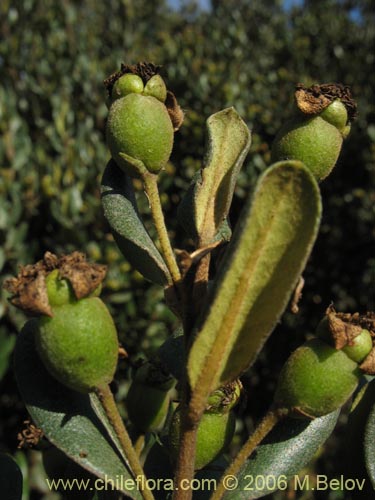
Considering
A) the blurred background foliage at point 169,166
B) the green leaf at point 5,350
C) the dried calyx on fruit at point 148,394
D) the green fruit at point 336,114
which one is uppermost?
the green fruit at point 336,114

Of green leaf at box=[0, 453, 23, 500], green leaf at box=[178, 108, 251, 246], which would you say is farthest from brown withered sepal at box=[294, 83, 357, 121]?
green leaf at box=[0, 453, 23, 500]

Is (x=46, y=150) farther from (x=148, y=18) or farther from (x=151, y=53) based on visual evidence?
(x=148, y=18)

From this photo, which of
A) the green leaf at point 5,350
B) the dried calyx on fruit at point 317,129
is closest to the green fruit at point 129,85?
the dried calyx on fruit at point 317,129

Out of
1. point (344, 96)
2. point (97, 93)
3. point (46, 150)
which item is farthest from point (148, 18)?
point (344, 96)

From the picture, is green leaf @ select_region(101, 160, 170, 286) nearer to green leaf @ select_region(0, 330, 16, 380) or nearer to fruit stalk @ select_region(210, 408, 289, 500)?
fruit stalk @ select_region(210, 408, 289, 500)

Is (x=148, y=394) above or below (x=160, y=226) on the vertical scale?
below

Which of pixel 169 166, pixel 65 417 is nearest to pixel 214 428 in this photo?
pixel 65 417

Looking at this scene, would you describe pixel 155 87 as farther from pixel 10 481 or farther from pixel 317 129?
pixel 10 481

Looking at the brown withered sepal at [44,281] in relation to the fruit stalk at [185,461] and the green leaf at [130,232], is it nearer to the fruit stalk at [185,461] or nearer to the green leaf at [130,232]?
the green leaf at [130,232]
